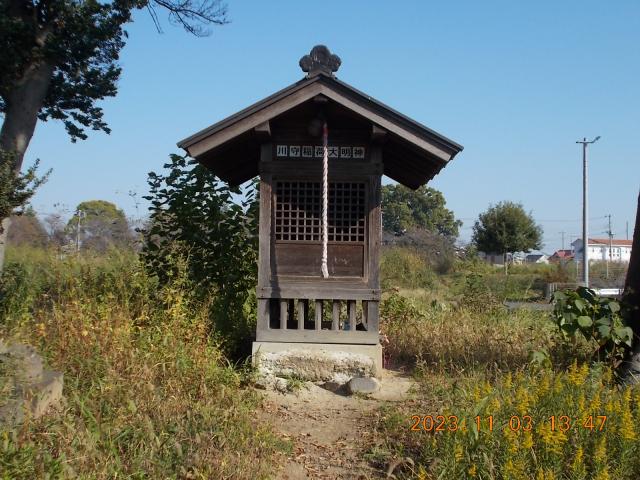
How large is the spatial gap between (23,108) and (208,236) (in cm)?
409

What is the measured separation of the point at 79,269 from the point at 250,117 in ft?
9.55

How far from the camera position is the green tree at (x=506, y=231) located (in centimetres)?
4312

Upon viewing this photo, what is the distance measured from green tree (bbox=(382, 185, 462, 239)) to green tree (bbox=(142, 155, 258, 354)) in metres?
59.2

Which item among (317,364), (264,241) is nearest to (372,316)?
(317,364)

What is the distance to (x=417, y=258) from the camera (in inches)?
984

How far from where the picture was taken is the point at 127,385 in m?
5.34

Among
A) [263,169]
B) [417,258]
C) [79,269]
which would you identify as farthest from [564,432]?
[417,258]

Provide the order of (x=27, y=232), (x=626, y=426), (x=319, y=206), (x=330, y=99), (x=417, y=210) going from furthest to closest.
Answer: (x=417, y=210) → (x=27, y=232) → (x=319, y=206) → (x=330, y=99) → (x=626, y=426)

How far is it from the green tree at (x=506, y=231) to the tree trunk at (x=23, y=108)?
3685 cm

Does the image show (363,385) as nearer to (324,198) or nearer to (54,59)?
(324,198)

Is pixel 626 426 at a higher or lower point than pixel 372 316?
lower

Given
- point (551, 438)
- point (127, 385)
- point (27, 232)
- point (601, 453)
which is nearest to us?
point (601, 453)

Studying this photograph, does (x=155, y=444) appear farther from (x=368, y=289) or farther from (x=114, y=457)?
(x=368, y=289)

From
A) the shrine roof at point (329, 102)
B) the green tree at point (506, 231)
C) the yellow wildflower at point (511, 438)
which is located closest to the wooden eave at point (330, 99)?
the shrine roof at point (329, 102)
